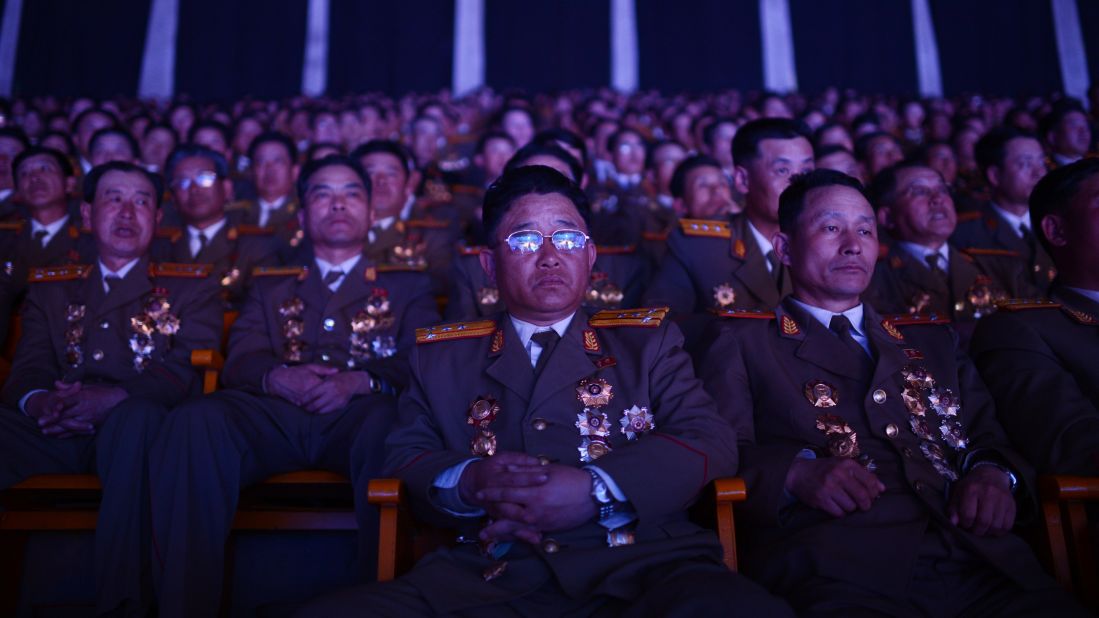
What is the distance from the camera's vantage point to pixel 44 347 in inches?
117

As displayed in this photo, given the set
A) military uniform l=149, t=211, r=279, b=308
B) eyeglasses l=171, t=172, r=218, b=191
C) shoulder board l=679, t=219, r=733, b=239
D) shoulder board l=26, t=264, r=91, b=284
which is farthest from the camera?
eyeglasses l=171, t=172, r=218, b=191

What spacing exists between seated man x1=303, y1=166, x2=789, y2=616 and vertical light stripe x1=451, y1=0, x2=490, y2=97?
14.5 metres

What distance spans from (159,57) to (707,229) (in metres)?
15.4

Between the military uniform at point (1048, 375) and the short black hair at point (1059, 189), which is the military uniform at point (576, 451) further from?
the short black hair at point (1059, 189)

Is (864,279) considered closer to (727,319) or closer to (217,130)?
(727,319)

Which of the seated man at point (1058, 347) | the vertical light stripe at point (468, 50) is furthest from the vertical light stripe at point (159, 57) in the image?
the seated man at point (1058, 347)

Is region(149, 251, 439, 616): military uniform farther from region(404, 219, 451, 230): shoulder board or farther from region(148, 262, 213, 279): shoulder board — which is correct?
region(404, 219, 451, 230): shoulder board

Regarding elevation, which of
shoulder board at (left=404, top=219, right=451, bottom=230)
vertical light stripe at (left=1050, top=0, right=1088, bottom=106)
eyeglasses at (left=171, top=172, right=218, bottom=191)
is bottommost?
shoulder board at (left=404, top=219, right=451, bottom=230)

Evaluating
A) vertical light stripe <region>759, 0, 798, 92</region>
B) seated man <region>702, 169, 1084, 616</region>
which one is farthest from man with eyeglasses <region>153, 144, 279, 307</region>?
vertical light stripe <region>759, 0, 798, 92</region>

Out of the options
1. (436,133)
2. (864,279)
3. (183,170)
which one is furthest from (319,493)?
(436,133)

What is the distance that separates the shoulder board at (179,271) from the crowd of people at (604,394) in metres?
0.02

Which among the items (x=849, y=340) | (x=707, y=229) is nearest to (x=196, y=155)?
(x=707, y=229)

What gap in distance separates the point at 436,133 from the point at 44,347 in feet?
16.6

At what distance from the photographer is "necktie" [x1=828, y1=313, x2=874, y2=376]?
7.08 feet
